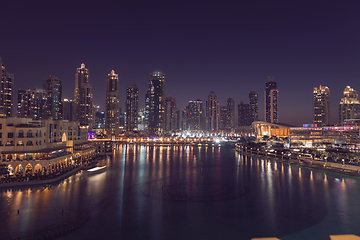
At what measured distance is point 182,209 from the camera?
2694 cm

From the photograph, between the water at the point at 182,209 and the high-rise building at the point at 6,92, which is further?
the high-rise building at the point at 6,92

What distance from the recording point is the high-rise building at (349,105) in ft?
547

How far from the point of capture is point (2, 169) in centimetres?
3838

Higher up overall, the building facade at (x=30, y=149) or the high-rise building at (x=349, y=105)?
the high-rise building at (x=349, y=105)

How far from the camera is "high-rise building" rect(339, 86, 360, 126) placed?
547ft

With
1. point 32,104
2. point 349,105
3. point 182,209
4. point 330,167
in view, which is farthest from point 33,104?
point 349,105

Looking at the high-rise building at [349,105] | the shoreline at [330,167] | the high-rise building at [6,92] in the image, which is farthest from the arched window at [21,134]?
the high-rise building at [349,105]

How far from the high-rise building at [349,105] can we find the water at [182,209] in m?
157

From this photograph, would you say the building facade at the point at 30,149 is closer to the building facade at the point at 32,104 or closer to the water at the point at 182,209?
the water at the point at 182,209

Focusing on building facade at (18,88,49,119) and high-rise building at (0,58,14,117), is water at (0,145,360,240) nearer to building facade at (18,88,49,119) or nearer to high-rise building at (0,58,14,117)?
high-rise building at (0,58,14,117)

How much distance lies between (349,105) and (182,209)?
19095 centimetres

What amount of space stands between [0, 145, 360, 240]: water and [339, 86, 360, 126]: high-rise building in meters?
157

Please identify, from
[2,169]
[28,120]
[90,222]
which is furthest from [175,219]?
[28,120]

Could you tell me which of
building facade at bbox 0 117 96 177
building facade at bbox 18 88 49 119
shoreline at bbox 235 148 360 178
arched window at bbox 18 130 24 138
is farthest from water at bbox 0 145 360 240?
building facade at bbox 18 88 49 119
